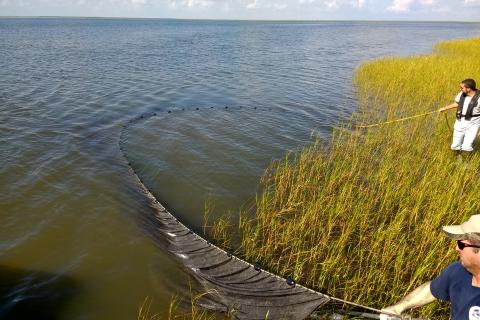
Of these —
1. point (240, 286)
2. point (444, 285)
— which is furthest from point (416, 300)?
point (240, 286)

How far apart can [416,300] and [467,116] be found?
6.53 metres

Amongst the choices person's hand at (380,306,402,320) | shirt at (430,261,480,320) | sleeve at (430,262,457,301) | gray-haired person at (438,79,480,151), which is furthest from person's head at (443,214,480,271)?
gray-haired person at (438,79,480,151)

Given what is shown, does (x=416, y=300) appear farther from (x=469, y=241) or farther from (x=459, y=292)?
(x=469, y=241)

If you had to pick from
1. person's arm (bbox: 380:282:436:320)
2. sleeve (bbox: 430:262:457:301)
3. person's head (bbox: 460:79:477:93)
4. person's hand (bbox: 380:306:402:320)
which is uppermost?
person's head (bbox: 460:79:477:93)

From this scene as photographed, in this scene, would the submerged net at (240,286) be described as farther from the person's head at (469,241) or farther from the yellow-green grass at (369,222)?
the person's head at (469,241)

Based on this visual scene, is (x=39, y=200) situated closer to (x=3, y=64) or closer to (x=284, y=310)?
(x=284, y=310)

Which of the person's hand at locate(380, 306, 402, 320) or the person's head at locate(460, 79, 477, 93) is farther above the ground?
the person's head at locate(460, 79, 477, 93)

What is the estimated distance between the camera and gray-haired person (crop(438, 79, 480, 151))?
7797 mm

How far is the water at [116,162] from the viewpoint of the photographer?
5.06 meters

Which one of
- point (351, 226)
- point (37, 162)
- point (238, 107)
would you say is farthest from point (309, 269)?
point (238, 107)

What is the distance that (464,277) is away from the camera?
258 cm

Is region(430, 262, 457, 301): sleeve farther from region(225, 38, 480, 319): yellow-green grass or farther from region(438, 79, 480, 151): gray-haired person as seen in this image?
region(438, 79, 480, 151): gray-haired person

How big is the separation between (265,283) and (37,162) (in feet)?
22.6

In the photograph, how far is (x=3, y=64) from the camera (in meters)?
20.2
